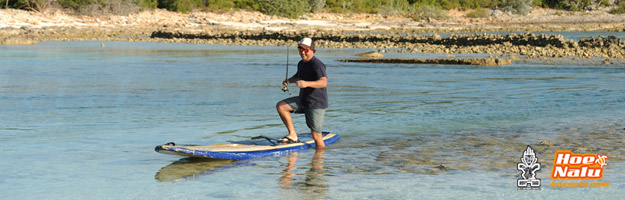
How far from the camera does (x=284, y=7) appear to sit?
79938 millimetres

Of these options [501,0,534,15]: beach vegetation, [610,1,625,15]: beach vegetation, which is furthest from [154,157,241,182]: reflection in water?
[610,1,625,15]: beach vegetation

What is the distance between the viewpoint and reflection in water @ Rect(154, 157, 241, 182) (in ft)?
29.1

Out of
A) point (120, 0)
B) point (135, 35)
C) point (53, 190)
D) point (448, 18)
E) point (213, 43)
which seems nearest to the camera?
point (53, 190)

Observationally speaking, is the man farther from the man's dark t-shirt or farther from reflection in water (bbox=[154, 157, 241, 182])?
reflection in water (bbox=[154, 157, 241, 182])

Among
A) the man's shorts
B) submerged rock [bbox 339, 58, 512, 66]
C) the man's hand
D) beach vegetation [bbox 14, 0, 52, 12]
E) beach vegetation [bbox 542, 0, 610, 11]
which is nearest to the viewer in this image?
the man's hand

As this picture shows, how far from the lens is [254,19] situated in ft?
251

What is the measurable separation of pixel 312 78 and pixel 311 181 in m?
1.65

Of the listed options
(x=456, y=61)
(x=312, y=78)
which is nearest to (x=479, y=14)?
(x=456, y=61)

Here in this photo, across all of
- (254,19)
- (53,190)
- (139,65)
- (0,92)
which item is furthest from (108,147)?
(254,19)

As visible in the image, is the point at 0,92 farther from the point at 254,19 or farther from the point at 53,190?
the point at 254,19

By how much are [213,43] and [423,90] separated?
109 feet

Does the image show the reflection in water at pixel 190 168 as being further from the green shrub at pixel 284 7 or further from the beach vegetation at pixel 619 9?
the beach vegetation at pixel 619 9

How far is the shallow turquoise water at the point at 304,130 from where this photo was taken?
8352mm

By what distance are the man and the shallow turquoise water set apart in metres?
0.53
